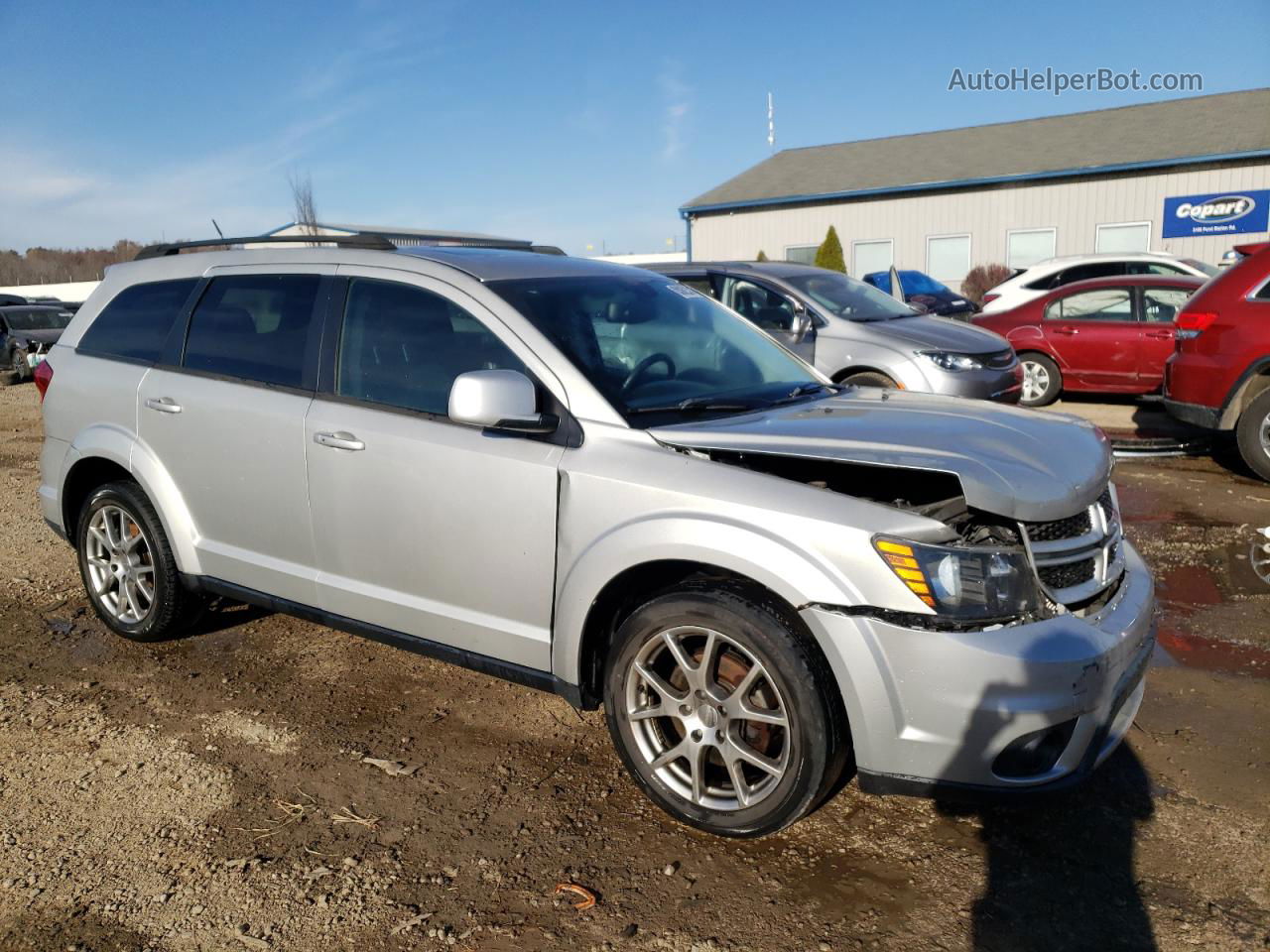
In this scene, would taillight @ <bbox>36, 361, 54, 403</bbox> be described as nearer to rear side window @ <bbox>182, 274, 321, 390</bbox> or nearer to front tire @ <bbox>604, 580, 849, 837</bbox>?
rear side window @ <bbox>182, 274, 321, 390</bbox>

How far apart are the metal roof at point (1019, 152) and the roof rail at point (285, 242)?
1030 inches

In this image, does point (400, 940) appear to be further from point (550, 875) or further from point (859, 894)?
point (859, 894)

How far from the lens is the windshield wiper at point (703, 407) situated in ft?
11.7

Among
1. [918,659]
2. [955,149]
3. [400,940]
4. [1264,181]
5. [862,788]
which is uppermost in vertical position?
[955,149]

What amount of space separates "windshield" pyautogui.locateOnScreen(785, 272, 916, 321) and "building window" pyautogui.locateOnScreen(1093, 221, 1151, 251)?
63.6 feet

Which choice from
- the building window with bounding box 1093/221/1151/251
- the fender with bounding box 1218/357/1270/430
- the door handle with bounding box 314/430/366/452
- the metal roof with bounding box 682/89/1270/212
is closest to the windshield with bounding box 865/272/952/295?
the metal roof with bounding box 682/89/1270/212

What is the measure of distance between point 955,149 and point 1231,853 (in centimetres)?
3071

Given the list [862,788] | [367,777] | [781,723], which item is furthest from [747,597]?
[367,777]

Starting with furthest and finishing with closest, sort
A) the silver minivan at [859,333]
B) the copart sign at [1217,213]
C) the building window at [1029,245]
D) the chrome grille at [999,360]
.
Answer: the building window at [1029,245] < the copart sign at [1217,213] < the chrome grille at [999,360] < the silver minivan at [859,333]

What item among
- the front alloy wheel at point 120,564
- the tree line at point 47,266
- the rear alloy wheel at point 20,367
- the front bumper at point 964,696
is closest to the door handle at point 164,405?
the front alloy wheel at point 120,564

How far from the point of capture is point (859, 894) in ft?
9.79

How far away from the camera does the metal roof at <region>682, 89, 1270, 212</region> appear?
86.4 feet

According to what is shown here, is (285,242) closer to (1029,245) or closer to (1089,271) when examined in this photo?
(1089,271)

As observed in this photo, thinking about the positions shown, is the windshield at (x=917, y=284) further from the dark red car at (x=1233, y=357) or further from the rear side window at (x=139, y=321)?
the rear side window at (x=139, y=321)
